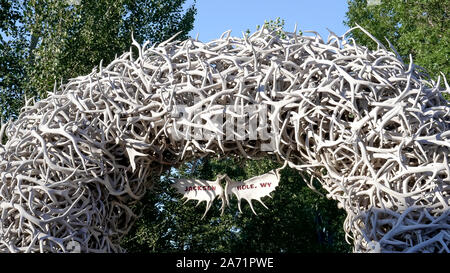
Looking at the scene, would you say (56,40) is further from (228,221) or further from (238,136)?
(238,136)

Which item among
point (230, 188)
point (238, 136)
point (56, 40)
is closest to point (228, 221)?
point (56, 40)

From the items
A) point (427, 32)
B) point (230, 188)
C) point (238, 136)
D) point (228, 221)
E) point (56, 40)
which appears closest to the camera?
point (238, 136)

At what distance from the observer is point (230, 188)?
17.0 feet

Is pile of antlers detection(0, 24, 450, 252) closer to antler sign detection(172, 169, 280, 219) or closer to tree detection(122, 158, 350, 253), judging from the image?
antler sign detection(172, 169, 280, 219)

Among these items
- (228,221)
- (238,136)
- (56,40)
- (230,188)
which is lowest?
(230,188)

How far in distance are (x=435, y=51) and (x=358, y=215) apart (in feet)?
27.7

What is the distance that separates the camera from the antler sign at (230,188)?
5.05 metres

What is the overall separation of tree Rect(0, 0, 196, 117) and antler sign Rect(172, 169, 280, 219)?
5.77m

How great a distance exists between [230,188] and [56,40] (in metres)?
6.73

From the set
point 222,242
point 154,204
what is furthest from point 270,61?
point 222,242

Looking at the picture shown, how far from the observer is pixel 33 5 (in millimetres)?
10930

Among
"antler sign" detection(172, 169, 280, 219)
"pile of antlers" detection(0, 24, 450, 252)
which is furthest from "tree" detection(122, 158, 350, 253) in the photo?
"pile of antlers" detection(0, 24, 450, 252)

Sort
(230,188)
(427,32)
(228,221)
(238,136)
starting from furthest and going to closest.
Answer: (427,32)
(228,221)
(230,188)
(238,136)

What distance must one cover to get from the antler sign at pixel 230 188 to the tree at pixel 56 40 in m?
5.77
